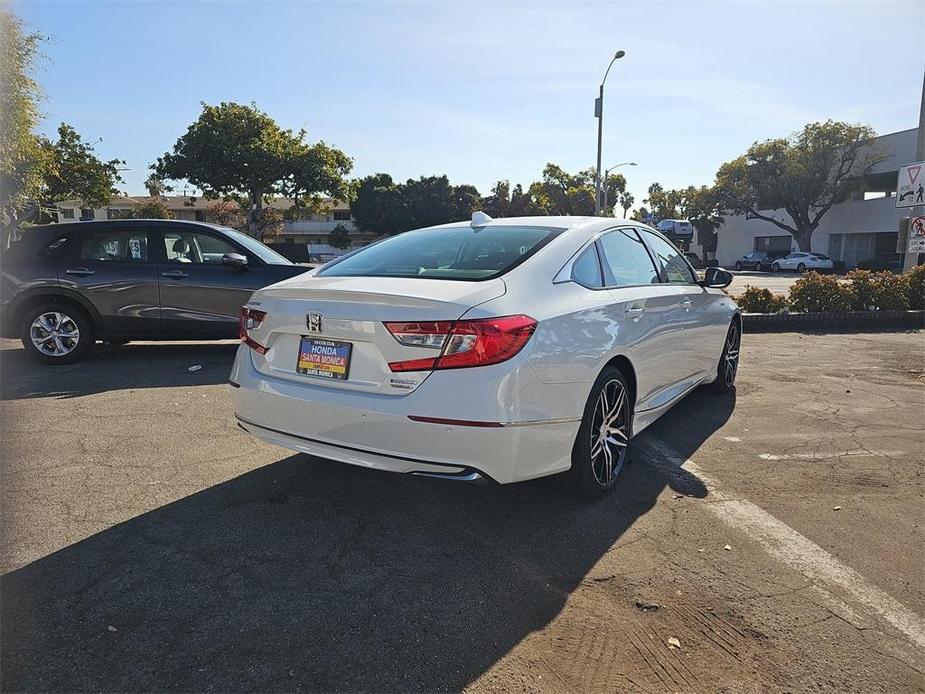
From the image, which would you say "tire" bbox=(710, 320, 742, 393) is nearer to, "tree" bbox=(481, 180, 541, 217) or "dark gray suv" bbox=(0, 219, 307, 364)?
"dark gray suv" bbox=(0, 219, 307, 364)

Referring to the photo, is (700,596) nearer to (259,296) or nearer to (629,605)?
(629,605)

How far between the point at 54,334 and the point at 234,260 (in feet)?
6.93

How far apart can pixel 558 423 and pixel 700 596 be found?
0.97m

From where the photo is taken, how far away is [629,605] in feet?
8.57

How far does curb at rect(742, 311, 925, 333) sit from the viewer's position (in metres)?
11.0

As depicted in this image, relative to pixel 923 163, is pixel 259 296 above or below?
below

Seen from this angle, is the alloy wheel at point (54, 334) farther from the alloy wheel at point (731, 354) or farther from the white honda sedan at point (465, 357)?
the alloy wheel at point (731, 354)

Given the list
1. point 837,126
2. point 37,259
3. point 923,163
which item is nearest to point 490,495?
point 37,259

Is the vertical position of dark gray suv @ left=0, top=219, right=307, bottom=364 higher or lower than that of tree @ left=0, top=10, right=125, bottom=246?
lower

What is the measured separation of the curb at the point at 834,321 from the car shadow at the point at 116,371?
865 cm

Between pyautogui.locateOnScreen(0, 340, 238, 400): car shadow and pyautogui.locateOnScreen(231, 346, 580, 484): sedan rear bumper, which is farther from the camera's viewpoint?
pyautogui.locateOnScreen(0, 340, 238, 400): car shadow

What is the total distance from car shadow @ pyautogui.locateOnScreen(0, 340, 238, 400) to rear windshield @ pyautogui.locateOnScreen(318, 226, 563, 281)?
10.3ft

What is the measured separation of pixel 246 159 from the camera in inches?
1329

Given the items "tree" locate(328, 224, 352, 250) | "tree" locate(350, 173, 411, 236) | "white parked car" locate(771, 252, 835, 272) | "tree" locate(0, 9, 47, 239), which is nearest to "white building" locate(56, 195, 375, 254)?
"tree" locate(328, 224, 352, 250)
